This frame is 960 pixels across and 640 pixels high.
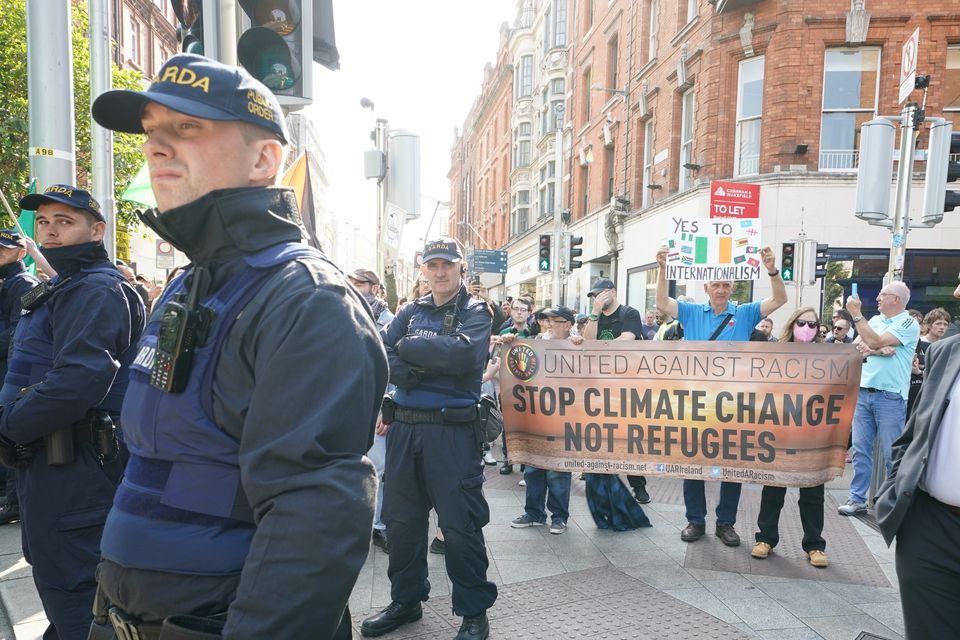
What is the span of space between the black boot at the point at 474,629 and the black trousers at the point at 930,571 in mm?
1987

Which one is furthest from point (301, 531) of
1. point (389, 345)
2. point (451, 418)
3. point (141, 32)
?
point (141, 32)

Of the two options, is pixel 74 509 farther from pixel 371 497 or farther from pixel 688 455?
pixel 688 455

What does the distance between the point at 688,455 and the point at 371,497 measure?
435cm

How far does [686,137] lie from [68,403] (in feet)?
60.8

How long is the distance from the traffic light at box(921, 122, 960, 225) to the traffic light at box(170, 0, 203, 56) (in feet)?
27.4

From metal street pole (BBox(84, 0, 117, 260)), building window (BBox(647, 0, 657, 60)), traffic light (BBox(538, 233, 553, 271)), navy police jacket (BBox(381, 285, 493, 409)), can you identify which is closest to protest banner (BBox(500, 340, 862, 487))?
navy police jacket (BBox(381, 285, 493, 409))

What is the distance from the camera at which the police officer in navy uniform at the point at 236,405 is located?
1234 mm

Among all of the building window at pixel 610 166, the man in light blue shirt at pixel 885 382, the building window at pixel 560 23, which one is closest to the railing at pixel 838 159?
the building window at pixel 610 166

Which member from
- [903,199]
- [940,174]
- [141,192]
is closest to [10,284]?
[141,192]

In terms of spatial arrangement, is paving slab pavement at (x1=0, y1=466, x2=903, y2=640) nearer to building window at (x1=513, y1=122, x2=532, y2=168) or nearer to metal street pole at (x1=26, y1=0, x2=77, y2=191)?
metal street pole at (x1=26, y1=0, x2=77, y2=191)

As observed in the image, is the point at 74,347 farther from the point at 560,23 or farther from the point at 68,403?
the point at 560,23

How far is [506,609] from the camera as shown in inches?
158

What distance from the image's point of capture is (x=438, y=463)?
3584mm

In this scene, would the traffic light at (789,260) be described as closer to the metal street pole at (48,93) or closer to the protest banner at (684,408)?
the protest banner at (684,408)
